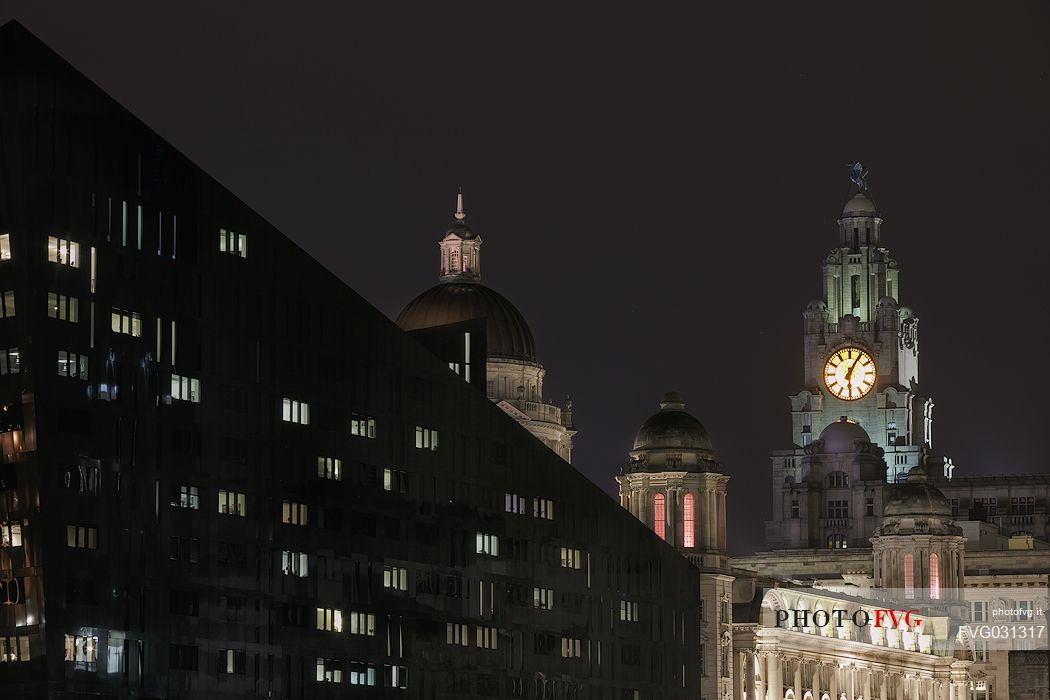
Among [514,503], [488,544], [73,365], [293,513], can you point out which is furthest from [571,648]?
[73,365]

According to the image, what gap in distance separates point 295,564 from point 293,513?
2838mm

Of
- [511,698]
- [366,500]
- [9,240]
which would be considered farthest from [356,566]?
[9,240]

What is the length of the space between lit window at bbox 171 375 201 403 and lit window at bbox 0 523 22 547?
12.7 m

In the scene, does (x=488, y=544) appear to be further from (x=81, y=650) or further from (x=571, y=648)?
(x=81, y=650)

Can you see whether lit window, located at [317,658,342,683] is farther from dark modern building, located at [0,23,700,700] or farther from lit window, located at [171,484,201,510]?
lit window, located at [171,484,201,510]

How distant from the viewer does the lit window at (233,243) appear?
15850 centimetres

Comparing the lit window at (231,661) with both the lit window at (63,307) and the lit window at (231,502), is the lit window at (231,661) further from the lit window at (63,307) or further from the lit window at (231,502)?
the lit window at (63,307)

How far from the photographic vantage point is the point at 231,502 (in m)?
156

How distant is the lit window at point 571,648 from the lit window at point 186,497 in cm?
3790

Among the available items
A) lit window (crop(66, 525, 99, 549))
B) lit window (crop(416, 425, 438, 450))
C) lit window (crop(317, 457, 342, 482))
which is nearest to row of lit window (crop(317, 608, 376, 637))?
lit window (crop(317, 457, 342, 482))

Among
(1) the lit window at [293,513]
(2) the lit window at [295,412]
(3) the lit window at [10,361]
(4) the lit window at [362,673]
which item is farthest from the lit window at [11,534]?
(4) the lit window at [362,673]

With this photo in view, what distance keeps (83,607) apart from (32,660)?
13.3 feet

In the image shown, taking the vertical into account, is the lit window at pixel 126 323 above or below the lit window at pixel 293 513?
above

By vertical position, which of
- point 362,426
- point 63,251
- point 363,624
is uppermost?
point 63,251
